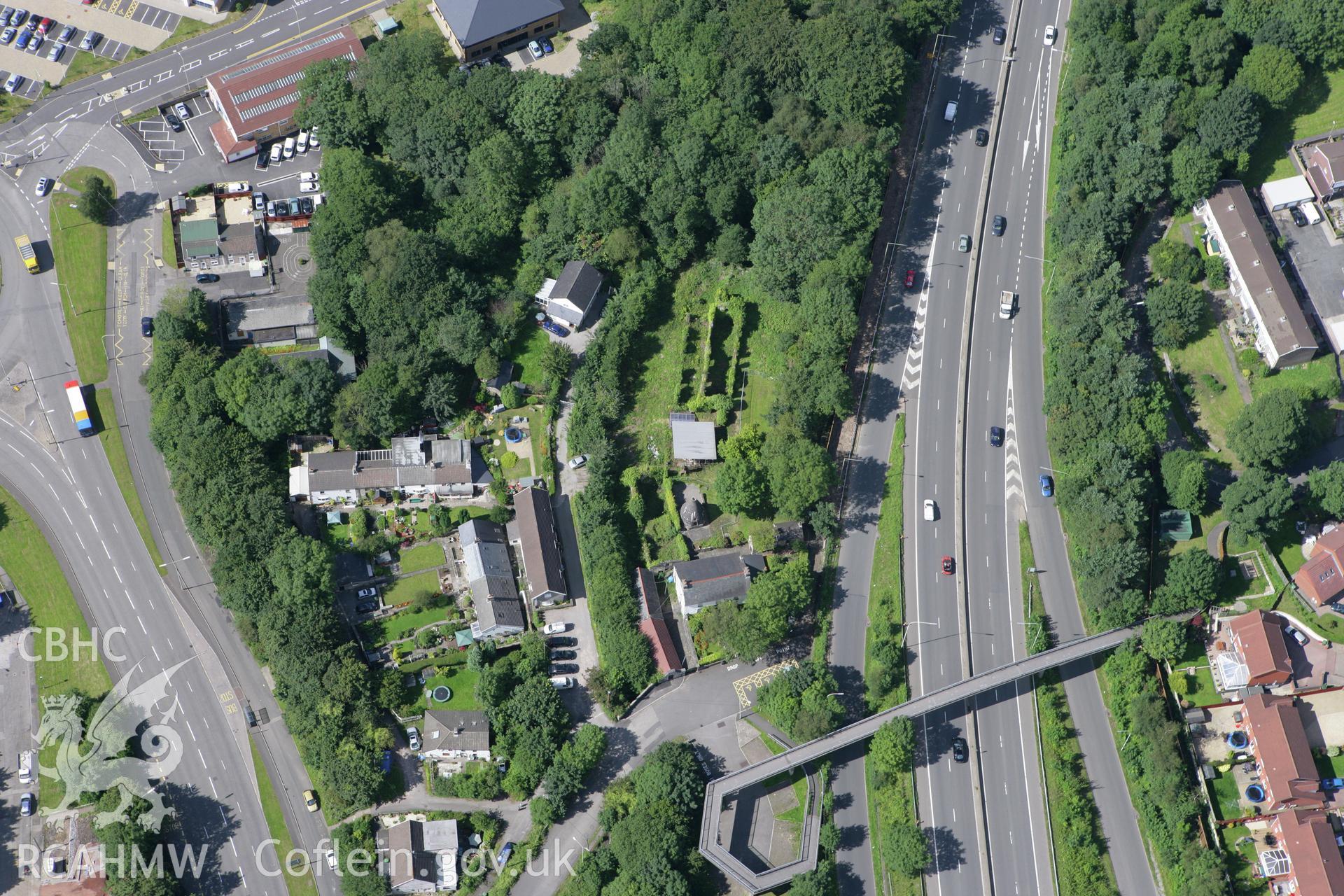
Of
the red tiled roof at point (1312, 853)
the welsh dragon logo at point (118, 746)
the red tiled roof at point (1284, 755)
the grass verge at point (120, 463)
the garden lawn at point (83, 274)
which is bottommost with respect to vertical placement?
the red tiled roof at point (1312, 853)

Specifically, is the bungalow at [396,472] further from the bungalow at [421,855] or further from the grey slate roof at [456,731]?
the bungalow at [421,855]

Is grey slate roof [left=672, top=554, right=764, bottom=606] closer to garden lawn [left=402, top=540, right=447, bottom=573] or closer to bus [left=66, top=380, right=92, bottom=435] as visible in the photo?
garden lawn [left=402, top=540, right=447, bottom=573]

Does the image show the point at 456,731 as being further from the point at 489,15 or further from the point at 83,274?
the point at 489,15

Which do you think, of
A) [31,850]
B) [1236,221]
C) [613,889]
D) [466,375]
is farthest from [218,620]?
[1236,221]

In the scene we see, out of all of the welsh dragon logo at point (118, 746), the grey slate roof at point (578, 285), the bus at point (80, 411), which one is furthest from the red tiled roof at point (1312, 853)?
the bus at point (80, 411)

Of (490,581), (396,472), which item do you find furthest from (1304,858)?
(396,472)
